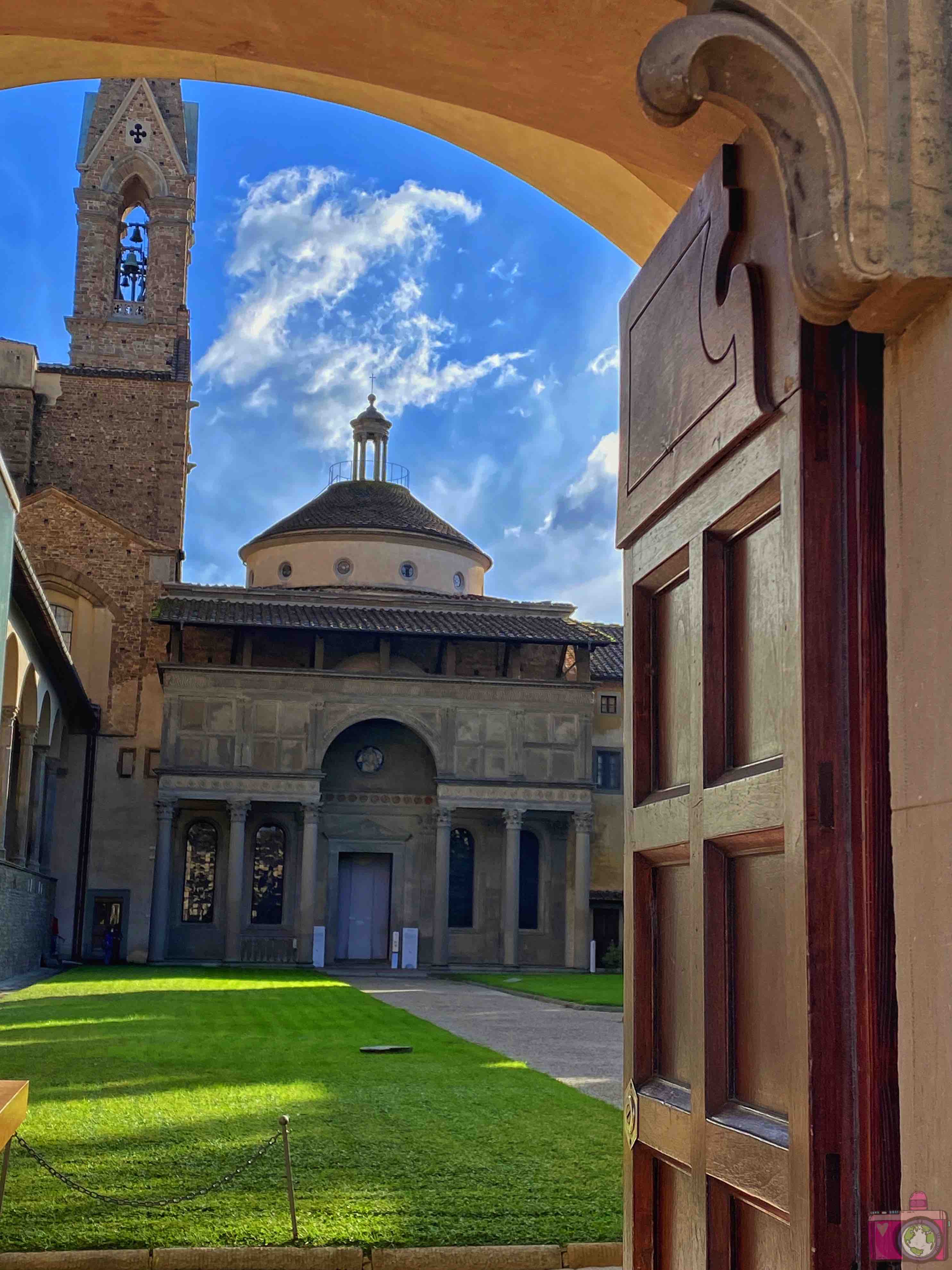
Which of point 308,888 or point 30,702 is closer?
point 30,702

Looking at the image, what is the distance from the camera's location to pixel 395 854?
38.5 metres

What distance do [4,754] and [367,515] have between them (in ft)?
72.7

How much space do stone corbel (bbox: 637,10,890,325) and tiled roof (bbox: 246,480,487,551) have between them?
136ft

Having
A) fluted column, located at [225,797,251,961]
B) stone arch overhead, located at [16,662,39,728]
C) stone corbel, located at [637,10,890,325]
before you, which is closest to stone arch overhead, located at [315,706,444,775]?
fluted column, located at [225,797,251,961]

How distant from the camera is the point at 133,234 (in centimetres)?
4319

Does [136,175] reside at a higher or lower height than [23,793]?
higher

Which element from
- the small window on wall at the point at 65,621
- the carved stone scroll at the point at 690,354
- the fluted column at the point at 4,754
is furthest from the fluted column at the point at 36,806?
the carved stone scroll at the point at 690,354

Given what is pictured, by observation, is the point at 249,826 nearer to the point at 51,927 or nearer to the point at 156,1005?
the point at 51,927

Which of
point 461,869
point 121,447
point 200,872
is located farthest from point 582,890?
point 121,447

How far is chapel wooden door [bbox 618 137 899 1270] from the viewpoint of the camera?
99.5 inches

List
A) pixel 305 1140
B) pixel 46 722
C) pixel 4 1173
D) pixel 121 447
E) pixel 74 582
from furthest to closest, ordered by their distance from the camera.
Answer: pixel 121 447 < pixel 74 582 < pixel 46 722 < pixel 305 1140 < pixel 4 1173

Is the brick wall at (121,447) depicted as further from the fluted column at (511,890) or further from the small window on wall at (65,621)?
the fluted column at (511,890)

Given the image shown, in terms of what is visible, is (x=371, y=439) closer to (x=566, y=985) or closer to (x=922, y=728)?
(x=566, y=985)

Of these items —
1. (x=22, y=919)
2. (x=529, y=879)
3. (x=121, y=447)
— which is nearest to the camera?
(x=22, y=919)
